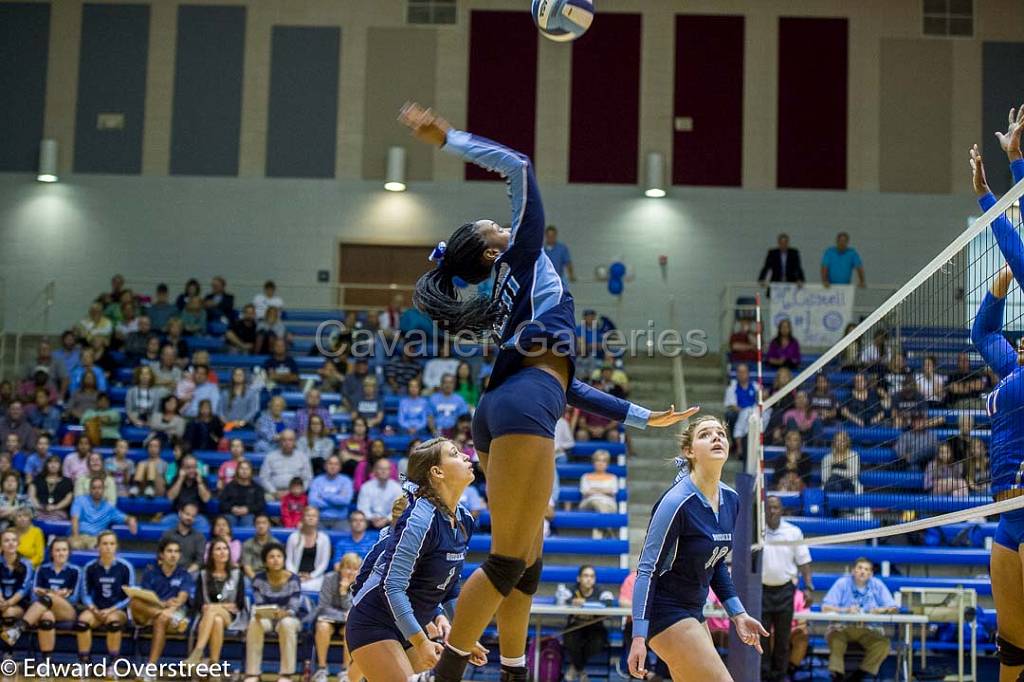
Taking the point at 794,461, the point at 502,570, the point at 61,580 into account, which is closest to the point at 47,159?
the point at 61,580

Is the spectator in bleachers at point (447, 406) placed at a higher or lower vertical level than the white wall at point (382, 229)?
lower

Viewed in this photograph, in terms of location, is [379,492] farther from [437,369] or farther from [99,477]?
[437,369]

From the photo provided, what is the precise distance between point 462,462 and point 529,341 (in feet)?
5.72

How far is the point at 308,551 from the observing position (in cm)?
1312

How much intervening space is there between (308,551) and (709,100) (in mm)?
12135

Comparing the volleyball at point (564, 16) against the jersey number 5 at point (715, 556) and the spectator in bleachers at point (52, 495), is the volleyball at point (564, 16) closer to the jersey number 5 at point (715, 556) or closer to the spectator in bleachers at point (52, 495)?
the jersey number 5 at point (715, 556)

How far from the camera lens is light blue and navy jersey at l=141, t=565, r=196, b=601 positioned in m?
12.7

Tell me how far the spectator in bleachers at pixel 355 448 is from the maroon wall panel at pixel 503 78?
731 centimetres

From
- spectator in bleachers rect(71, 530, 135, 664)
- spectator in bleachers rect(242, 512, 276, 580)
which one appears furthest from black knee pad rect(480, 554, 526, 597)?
spectator in bleachers rect(71, 530, 135, 664)

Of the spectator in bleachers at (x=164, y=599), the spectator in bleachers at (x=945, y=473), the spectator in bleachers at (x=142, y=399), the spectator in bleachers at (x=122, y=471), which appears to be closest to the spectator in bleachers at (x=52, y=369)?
the spectator in bleachers at (x=142, y=399)

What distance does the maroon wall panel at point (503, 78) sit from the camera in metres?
21.5

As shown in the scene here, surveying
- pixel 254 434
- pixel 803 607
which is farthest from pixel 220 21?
pixel 803 607

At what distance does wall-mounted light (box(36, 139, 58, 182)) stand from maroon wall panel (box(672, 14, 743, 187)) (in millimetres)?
11189

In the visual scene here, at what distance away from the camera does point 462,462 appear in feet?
20.2
